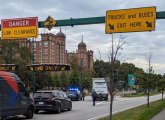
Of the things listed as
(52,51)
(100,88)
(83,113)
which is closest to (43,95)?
(83,113)

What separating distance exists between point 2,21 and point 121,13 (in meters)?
7.89

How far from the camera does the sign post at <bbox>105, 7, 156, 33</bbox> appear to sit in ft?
69.3

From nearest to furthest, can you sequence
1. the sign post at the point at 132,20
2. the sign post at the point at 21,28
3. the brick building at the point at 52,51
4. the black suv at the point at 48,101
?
the sign post at the point at 132,20 → the sign post at the point at 21,28 → the black suv at the point at 48,101 → the brick building at the point at 52,51

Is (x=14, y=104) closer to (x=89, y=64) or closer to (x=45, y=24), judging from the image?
(x=45, y=24)

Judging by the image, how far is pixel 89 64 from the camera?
574ft

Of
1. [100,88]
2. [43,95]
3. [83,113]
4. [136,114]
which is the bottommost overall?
[83,113]

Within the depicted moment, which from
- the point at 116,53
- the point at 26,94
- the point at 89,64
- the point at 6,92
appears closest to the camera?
the point at 116,53

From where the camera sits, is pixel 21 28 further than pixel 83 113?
No

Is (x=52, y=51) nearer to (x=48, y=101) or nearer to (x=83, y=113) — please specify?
(x=83, y=113)

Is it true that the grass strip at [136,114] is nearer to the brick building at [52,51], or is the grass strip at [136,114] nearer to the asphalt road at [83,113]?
the asphalt road at [83,113]

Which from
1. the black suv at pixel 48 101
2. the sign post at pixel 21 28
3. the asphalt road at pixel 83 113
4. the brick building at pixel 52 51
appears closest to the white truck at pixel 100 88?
the asphalt road at pixel 83 113

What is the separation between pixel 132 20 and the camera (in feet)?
70.6

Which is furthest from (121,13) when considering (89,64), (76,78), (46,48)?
(89,64)

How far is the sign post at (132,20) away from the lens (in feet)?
69.3
